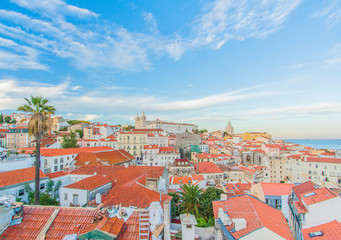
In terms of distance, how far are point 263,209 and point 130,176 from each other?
14.9 metres

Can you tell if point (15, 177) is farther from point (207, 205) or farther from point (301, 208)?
point (301, 208)

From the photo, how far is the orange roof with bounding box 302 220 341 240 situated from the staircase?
1057 centimetres

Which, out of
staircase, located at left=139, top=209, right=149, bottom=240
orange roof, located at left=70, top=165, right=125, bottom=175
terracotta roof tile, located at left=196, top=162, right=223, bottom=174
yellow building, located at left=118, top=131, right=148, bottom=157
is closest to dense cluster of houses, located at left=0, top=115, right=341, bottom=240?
staircase, located at left=139, top=209, right=149, bottom=240

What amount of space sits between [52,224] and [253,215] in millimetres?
10104

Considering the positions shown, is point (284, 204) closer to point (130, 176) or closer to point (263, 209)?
point (263, 209)

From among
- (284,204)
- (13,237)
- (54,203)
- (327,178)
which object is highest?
(13,237)

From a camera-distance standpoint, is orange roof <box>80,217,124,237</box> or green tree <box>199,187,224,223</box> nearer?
orange roof <box>80,217,124,237</box>

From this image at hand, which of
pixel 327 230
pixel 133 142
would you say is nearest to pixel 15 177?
pixel 327 230

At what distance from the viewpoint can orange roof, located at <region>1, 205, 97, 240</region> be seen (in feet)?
21.7

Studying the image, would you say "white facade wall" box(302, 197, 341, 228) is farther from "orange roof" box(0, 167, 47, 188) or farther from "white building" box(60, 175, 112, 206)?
"orange roof" box(0, 167, 47, 188)

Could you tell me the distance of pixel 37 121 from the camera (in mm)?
14234

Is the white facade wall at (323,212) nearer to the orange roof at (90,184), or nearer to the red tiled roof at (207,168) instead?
the orange roof at (90,184)

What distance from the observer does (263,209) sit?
12.5m

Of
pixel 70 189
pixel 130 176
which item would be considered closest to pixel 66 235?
pixel 70 189
